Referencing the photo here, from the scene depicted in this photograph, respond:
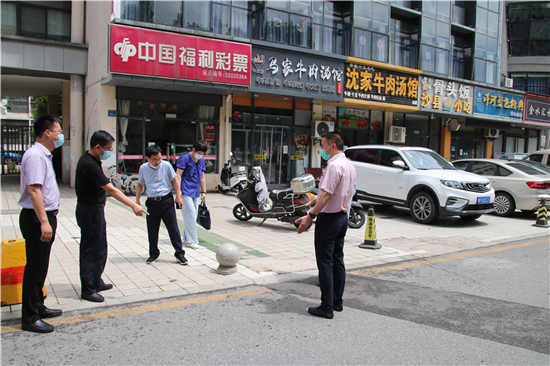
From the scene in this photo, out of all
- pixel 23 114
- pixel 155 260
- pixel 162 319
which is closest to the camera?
pixel 162 319

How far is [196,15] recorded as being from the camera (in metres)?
13.8

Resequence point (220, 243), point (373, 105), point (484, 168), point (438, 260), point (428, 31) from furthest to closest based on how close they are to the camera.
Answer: point (428, 31)
point (373, 105)
point (484, 168)
point (220, 243)
point (438, 260)

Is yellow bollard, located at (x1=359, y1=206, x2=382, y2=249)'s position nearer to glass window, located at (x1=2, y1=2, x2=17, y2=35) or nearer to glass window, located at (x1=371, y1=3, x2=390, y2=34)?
glass window, located at (x1=371, y1=3, x2=390, y2=34)

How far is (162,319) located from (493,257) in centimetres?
580

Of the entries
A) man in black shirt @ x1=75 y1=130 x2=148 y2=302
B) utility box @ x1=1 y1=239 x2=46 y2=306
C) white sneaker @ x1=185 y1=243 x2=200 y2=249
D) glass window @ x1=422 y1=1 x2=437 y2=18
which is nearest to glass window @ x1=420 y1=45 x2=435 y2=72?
glass window @ x1=422 y1=1 x2=437 y2=18

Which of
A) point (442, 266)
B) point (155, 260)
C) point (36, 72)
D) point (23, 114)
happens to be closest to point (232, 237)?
point (155, 260)

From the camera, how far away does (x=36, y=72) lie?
15.4m

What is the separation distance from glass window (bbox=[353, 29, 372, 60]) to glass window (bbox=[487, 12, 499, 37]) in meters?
9.41

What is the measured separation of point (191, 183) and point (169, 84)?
7.01m

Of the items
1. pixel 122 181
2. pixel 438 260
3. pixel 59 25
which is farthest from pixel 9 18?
pixel 438 260

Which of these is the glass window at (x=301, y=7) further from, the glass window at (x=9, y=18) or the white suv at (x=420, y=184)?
the glass window at (x=9, y=18)

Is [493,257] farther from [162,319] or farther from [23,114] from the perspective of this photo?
[23,114]

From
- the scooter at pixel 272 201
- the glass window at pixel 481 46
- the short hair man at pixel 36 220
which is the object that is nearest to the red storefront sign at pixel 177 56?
the scooter at pixel 272 201

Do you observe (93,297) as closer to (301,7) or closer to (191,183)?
(191,183)
